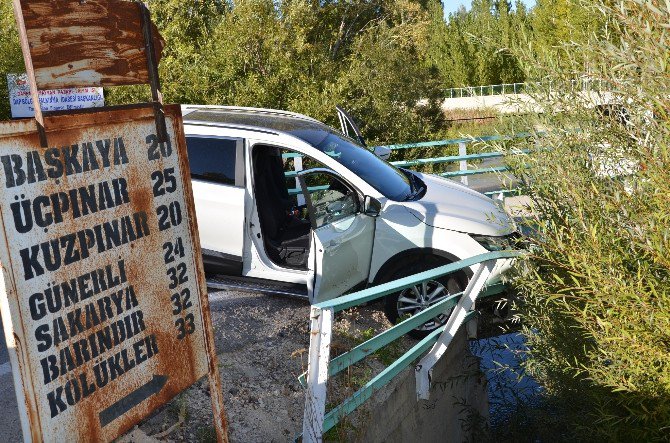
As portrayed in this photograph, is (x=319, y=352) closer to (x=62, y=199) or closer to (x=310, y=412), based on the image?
(x=310, y=412)

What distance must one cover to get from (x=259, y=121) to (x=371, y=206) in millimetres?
1468

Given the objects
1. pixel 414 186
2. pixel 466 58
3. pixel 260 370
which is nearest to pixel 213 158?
pixel 414 186

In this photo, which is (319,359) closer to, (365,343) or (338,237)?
(365,343)

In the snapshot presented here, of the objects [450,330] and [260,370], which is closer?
[260,370]

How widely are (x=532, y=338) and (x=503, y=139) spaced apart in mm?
1529

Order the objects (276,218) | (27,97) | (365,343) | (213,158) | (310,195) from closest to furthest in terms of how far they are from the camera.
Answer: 1. (365,343)
2. (310,195)
3. (213,158)
4. (276,218)
5. (27,97)

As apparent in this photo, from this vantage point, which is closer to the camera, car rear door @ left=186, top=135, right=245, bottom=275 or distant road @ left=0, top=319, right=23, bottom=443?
distant road @ left=0, top=319, right=23, bottom=443

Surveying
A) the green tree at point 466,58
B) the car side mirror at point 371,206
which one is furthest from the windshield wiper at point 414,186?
the green tree at point 466,58

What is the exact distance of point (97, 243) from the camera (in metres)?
3.39

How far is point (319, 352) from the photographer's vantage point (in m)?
4.05

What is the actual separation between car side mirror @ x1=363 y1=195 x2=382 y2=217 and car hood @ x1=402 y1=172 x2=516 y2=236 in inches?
10.3

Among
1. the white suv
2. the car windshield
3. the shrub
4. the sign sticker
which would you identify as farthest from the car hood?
the sign sticker

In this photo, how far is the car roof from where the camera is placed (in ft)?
24.4

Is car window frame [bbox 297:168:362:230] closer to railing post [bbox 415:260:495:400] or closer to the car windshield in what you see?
the car windshield
